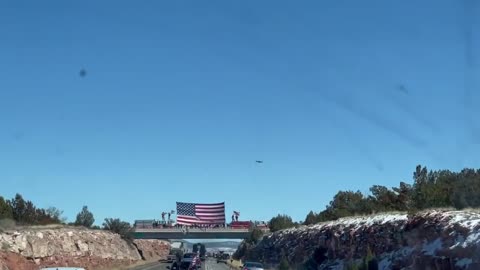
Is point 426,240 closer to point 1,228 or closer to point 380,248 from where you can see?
point 380,248

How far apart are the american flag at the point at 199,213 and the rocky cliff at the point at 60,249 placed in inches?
364

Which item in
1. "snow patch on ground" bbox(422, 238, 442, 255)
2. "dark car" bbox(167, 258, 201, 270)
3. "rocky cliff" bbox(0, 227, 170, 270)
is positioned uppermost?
"rocky cliff" bbox(0, 227, 170, 270)

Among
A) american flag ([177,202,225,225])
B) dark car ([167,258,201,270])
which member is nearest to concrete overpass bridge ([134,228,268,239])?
american flag ([177,202,225,225])

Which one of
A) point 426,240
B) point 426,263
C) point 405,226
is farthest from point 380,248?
point 426,263

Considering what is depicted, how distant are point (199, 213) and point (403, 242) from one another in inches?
2946

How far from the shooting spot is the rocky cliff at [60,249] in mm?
59875

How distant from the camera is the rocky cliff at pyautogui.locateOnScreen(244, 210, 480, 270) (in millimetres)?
28609

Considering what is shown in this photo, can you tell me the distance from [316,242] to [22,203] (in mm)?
43278

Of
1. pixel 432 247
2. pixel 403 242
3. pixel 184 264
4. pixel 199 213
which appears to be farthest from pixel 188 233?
pixel 432 247

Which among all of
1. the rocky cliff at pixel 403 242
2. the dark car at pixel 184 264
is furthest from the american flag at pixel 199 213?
the rocky cliff at pixel 403 242

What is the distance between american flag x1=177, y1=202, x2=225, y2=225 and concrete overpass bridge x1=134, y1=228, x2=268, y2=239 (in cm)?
1949

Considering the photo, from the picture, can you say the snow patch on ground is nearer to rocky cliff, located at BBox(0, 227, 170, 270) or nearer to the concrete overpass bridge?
rocky cliff, located at BBox(0, 227, 170, 270)

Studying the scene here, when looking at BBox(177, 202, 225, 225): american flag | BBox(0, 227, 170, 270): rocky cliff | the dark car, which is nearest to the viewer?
BBox(0, 227, 170, 270): rocky cliff

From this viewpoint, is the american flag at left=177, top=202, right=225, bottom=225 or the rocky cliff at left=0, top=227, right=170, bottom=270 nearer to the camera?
the rocky cliff at left=0, top=227, right=170, bottom=270
